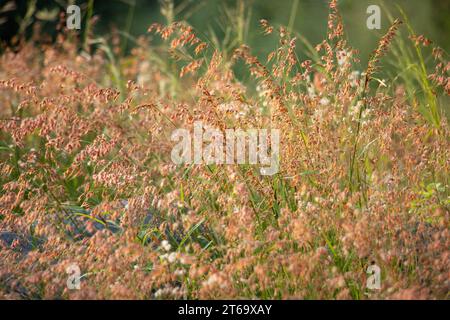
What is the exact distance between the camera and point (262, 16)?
8781 mm

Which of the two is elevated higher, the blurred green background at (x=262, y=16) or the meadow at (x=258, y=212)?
the blurred green background at (x=262, y=16)

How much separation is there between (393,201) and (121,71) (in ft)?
12.4

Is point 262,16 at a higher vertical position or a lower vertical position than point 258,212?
higher

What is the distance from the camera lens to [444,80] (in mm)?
3146

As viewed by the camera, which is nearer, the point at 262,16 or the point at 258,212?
the point at 258,212

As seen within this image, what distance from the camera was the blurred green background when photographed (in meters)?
7.93

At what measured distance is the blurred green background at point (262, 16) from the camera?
26.0ft

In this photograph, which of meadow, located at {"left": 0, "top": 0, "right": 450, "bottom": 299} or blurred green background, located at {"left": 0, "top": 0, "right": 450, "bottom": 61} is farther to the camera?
blurred green background, located at {"left": 0, "top": 0, "right": 450, "bottom": 61}

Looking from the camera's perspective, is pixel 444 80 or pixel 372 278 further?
pixel 444 80

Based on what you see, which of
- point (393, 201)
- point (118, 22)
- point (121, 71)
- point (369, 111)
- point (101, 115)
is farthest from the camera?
point (118, 22)

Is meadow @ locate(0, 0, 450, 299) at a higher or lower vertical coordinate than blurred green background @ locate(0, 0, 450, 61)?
lower

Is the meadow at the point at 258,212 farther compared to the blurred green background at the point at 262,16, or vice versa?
the blurred green background at the point at 262,16
